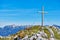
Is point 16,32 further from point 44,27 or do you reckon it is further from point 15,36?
point 44,27

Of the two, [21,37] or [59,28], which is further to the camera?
[59,28]

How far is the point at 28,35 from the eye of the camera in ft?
40.2

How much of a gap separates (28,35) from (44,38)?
89 cm

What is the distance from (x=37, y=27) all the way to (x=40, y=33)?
55cm

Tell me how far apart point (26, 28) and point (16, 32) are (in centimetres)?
61

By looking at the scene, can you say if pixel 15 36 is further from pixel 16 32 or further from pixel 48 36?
pixel 48 36

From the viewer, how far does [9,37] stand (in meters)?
12.7

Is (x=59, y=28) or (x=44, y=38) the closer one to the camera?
(x=44, y=38)

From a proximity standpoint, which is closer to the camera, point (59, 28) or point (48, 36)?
point (48, 36)

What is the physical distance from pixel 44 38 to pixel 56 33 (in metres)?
0.83

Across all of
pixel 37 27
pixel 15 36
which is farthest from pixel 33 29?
pixel 15 36

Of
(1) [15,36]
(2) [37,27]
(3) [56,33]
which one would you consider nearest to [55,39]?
(3) [56,33]

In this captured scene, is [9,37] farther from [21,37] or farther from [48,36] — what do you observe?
[48,36]

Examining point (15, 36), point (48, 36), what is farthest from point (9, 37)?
Answer: point (48, 36)
